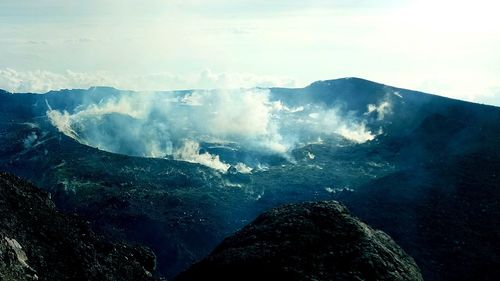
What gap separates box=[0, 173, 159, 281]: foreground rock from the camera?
27812mm

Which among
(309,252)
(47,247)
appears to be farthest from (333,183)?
(309,252)

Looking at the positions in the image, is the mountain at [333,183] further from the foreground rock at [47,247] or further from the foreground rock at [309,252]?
the foreground rock at [309,252]

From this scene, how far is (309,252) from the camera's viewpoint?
1911 cm

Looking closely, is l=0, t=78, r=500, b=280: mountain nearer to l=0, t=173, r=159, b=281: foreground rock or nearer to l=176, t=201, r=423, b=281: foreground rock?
l=0, t=173, r=159, b=281: foreground rock

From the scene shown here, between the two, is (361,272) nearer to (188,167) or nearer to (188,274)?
(188,274)

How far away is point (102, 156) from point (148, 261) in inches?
4369

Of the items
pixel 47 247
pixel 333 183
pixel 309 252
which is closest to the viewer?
pixel 309 252

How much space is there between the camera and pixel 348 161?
149625mm

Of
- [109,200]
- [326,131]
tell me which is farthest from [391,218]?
[326,131]

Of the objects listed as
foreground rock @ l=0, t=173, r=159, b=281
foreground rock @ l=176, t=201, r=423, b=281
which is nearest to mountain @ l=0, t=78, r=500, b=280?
foreground rock @ l=0, t=173, r=159, b=281

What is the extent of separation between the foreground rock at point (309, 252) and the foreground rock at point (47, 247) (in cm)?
1177

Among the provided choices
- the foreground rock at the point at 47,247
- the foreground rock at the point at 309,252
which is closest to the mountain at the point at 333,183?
the foreground rock at the point at 47,247

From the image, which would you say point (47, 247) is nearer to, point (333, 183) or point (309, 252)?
point (309, 252)

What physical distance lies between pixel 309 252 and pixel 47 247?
21.0 m
